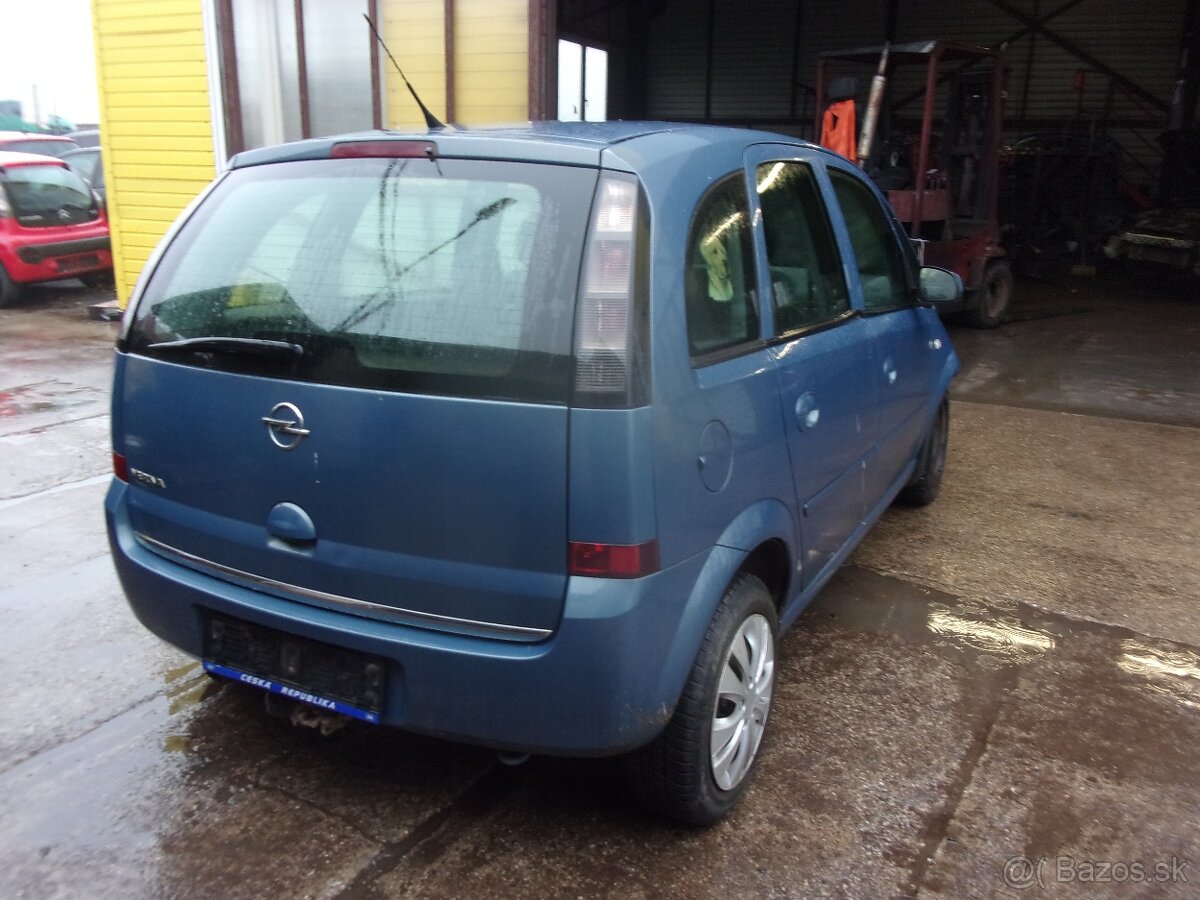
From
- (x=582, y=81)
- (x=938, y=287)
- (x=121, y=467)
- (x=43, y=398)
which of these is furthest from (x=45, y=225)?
(x=938, y=287)

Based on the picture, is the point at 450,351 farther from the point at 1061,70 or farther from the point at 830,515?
the point at 1061,70

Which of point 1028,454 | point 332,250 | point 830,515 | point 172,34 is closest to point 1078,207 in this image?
point 1028,454

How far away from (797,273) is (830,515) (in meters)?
0.78

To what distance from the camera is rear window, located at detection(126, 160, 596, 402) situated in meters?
2.09

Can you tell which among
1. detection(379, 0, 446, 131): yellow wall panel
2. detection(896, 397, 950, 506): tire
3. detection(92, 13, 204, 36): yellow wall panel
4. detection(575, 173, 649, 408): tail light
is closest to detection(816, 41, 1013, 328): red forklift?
detection(379, 0, 446, 131): yellow wall panel

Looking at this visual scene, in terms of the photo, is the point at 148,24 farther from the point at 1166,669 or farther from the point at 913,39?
the point at 913,39

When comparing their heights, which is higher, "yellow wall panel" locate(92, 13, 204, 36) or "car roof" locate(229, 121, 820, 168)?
"yellow wall panel" locate(92, 13, 204, 36)

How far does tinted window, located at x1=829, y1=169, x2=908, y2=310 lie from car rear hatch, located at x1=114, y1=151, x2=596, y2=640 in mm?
1650

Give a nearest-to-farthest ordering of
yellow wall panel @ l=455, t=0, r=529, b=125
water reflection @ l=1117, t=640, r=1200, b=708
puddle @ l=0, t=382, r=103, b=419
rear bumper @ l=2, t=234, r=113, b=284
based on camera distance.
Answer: water reflection @ l=1117, t=640, r=1200, b=708 < puddle @ l=0, t=382, r=103, b=419 < yellow wall panel @ l=455, t=0, r=529, b=125 < rear bumper @ l=2, t=234, r=113, b=284

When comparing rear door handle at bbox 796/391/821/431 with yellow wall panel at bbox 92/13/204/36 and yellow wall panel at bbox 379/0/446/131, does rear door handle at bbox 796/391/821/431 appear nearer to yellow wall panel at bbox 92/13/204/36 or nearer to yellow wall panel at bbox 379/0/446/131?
yellow wall panel at bbox 379/0/446/131

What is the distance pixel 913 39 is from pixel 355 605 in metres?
18.3

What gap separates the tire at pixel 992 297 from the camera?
1012 cm

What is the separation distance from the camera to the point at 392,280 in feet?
7.34

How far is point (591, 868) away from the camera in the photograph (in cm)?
237
